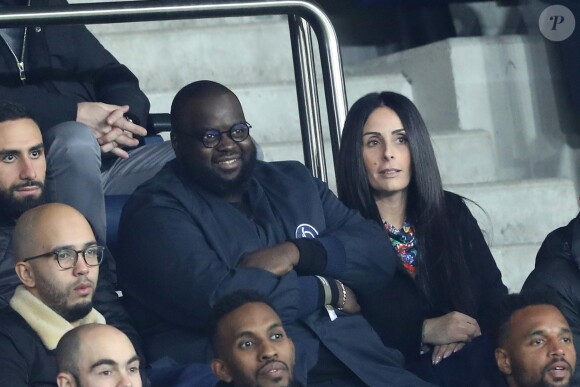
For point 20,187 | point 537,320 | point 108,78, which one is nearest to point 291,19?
point 108,78

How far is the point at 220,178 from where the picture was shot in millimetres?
3881

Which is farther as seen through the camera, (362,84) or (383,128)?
(362,84)

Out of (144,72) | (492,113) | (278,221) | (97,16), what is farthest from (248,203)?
(492,113)

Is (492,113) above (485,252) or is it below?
above

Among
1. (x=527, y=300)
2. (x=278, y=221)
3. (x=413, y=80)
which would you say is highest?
(x=413, y=80)

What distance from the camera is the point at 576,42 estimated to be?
568cm

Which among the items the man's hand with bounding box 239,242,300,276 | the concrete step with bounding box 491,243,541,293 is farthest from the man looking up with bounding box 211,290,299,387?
the concrete step with bounding box 491,243,541,293

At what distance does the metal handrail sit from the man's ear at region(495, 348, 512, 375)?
87 cm

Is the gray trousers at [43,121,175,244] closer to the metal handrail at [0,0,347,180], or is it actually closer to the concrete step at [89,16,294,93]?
the metal handrail at [0,0,347,180]

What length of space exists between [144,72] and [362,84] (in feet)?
2.57

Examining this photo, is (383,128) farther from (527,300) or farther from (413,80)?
(413,80)

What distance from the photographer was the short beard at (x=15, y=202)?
3797mm

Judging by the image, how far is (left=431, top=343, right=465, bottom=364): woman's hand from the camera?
13.1 feet

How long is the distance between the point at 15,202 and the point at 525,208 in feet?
6.88
